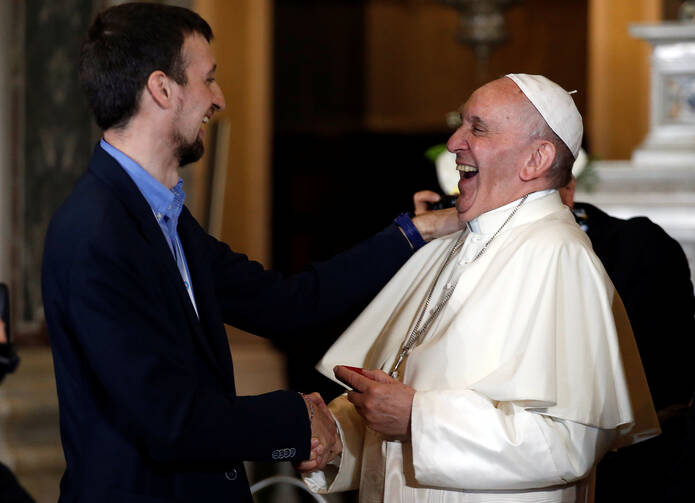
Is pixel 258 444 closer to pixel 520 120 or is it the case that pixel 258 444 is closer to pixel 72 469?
pixel 72 469

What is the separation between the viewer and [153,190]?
7.51ft

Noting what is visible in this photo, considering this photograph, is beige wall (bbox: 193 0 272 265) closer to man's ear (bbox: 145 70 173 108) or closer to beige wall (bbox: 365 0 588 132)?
beige wall (bbox: 365 0 588 132)

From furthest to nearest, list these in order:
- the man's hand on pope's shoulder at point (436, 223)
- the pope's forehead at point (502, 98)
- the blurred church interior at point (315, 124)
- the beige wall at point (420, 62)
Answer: the beige wall at point (420, 62), the blurred church interior at point (315, 124), the man's hand on pope's shoulder at point (436, 223), the pope's forehead at point (502, 98)

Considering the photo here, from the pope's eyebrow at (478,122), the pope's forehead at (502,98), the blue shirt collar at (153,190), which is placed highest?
the pope's forehead at (502,98)

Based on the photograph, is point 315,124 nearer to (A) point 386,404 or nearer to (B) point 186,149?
(B) point 186,149

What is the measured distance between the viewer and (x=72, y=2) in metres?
6.97

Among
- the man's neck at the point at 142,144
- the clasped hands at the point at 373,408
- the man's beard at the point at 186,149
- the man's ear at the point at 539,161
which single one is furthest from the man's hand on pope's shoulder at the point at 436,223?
the man's neck at the point at 142,144

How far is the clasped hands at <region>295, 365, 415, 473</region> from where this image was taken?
2281mm

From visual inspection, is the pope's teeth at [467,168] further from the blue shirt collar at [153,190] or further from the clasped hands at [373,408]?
the blue shirt collar at [153,190]

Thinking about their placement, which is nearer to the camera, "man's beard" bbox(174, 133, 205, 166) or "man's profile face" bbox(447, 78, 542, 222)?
"man's beard" bbox(174, 133, 205, 166)

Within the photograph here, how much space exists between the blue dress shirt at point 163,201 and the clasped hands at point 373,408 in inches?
15.9

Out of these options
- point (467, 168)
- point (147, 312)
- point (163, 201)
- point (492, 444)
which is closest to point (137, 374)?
point (147, 312)

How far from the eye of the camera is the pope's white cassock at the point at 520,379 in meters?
2.16

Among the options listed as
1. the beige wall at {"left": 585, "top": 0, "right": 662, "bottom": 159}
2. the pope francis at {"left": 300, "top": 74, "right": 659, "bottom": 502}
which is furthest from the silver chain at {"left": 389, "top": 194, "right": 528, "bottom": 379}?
the beige wall at {"left": 585, "top": 0, "right": 662, "bottom": 159}
